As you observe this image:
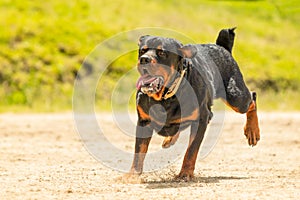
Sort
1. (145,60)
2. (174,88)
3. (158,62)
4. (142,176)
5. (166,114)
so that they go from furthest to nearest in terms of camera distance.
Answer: (142,176) < (166,114) < (174,88) < (158,62) < (145,60)

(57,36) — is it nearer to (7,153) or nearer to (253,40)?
(253,40)

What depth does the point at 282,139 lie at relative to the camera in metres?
10.9

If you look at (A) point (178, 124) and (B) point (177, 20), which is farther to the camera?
(B) point (177, 20)

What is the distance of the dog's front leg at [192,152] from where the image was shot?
647 cm

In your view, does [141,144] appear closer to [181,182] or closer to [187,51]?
[181,182]

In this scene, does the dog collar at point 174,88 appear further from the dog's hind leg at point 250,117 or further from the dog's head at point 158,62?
the dog's hind leg at point 250,117

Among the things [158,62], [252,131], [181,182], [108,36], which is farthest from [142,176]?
[108,36]

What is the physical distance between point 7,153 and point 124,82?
8.37 m

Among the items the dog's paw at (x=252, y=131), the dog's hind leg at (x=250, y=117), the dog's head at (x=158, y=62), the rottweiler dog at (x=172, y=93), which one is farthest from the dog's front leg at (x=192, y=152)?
the dog's paw at (x=252, y=131)

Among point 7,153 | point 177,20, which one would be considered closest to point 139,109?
point 7,153

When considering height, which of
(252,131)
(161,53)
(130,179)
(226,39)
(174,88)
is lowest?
(130,179)

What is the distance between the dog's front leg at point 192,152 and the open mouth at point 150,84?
2.28 ft

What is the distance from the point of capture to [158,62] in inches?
238

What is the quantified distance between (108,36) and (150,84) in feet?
46.4
